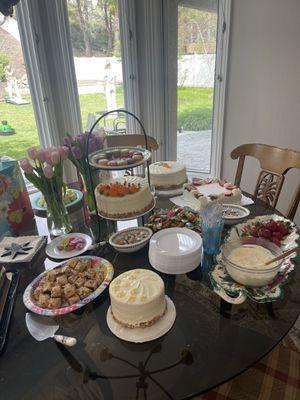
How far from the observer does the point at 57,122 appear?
7.85 feet

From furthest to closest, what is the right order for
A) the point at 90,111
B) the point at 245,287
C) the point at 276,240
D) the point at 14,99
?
the point at 90,111
the point at 14,99
the point at 276,240
the point at 245,287

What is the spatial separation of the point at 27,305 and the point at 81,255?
0.30m

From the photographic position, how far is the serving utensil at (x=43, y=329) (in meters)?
0.72

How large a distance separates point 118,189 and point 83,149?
0.25 meters

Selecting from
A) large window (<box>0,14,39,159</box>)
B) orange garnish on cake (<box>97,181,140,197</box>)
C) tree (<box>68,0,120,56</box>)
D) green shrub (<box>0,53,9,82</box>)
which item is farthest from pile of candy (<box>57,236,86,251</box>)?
tree (<box>68,0,120,56</box>)

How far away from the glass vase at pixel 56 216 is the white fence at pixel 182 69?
65.4 inches

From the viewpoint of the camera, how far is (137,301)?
0.73 m

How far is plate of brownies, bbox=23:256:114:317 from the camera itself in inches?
32.3

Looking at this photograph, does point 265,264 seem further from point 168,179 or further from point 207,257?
point 168,179

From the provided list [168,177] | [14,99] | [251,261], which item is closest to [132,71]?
[14,99]

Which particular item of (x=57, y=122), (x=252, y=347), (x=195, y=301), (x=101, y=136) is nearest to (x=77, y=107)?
(x=57, y=122)

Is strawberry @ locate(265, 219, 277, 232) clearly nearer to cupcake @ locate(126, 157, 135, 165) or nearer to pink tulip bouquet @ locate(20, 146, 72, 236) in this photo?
cupcake @ locate(126, 157, 135, 165)

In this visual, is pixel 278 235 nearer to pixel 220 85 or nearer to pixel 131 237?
pixel 131 237

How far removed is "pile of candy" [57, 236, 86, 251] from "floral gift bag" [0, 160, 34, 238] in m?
0.30
